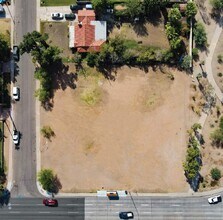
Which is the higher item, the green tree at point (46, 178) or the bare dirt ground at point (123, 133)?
the bare dirt ground at point (123, 133)

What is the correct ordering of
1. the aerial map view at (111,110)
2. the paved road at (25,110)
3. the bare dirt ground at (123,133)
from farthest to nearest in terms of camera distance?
the paved road at (25,110), the bare dirt ground at (123,133), the aerial map view at (111,110)

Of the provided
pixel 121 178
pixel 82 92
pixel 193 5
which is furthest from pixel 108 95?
pixel 193 5

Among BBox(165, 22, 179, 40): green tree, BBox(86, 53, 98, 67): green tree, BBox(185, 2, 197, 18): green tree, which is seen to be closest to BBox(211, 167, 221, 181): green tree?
BBox(165, 22, 179, 40): green tree

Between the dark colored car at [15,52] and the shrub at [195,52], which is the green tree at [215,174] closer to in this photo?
the shrub at [195,52]

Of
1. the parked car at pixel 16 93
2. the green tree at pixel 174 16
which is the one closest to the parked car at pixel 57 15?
the parked car at pixel 16 93

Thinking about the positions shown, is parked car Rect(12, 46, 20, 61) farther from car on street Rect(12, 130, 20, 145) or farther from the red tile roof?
car on street Rect(12, 130, 20, 145)

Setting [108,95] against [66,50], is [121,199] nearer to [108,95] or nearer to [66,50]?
[108,95]
